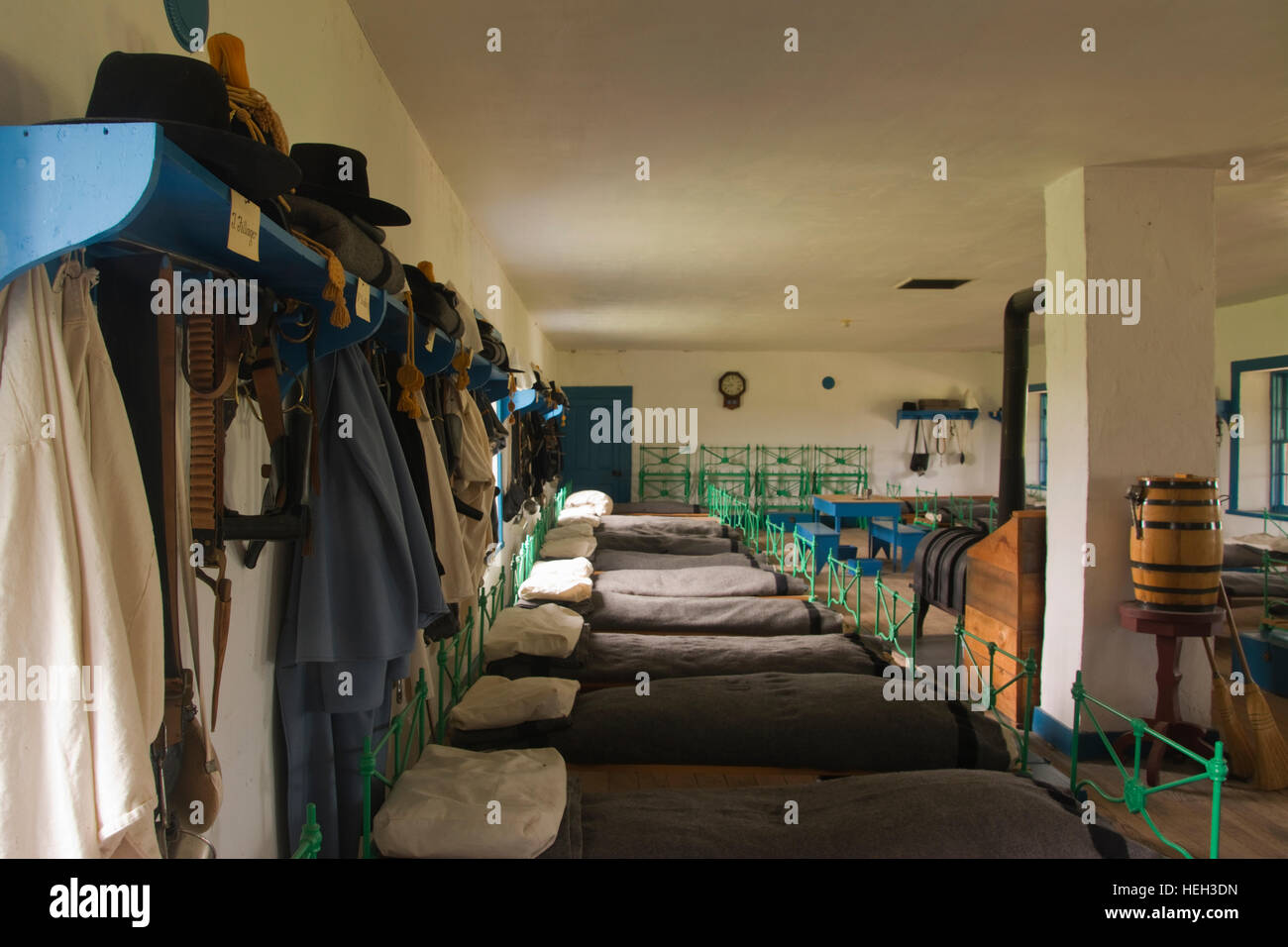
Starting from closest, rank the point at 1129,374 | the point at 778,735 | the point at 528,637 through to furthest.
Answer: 1. the point at 778,735
2. the point at 528,637
3. the point at 1129,374

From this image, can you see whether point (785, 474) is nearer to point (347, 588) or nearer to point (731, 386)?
point (731, 386)

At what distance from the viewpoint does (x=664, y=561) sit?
525cm

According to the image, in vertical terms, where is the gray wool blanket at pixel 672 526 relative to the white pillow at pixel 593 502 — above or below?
below

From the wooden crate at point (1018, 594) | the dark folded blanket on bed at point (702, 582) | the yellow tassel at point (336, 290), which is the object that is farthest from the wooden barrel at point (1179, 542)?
the yellow tassel at point (336, 290)

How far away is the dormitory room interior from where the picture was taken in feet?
2.47

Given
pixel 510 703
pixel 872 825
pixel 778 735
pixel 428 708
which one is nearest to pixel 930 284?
pixel 778 735

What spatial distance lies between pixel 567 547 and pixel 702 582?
105cm

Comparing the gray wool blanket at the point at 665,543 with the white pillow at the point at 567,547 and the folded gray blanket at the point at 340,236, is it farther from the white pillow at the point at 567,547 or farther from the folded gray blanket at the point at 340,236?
the folded gray blanket at the point at 340,236

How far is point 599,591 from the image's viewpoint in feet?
13.9

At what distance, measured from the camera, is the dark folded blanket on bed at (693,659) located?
297 centimetres

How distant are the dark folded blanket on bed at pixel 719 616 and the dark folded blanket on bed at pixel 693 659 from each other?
0.93 feet

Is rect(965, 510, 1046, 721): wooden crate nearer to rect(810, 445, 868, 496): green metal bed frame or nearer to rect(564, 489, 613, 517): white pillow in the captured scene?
rect(564, 489, 613, 517): white pillow
